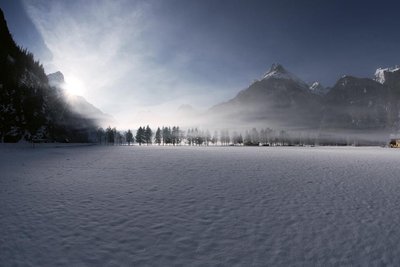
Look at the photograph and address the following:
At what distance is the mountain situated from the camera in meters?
93.8

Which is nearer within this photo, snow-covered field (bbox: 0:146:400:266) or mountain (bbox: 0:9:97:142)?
snow-covered field (bbox: 0:146:400:266)

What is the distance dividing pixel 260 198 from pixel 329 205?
10.7 ft

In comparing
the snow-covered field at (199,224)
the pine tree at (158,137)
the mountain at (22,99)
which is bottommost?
the snow-covered field at (199,224)

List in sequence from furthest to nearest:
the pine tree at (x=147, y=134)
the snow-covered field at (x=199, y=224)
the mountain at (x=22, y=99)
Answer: the pine tree at (x=147, y=134) → the mountain at (x=22, y=99) → the snow-covered field at (x=199, y=224)

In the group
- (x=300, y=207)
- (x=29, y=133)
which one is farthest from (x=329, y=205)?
(x=29, y=133)

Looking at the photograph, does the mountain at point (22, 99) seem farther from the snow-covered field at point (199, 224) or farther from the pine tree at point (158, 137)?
the snow-covered field at point (199, 224)

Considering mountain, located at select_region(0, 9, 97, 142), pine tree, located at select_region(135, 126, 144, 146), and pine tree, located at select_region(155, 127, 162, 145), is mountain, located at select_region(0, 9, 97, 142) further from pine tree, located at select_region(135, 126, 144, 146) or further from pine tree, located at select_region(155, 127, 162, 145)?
pine tree, located at select_region(155, 127, 162, 145)

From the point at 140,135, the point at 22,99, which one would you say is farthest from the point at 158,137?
the point at 22,99

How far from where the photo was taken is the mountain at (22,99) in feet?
308

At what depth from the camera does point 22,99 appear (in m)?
106

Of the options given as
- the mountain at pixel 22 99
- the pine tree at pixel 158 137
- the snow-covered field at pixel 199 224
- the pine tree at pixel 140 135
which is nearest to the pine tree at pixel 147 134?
the pine tree at pixel 140 135

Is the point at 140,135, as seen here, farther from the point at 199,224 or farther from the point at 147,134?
the point at 199,224

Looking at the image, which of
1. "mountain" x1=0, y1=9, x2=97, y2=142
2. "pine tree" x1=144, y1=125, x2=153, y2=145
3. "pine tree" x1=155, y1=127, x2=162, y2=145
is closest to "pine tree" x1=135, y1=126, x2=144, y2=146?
"pine tree" x1=144, y1=125, x2=153, y2=145

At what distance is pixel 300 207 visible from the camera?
11.5 m
